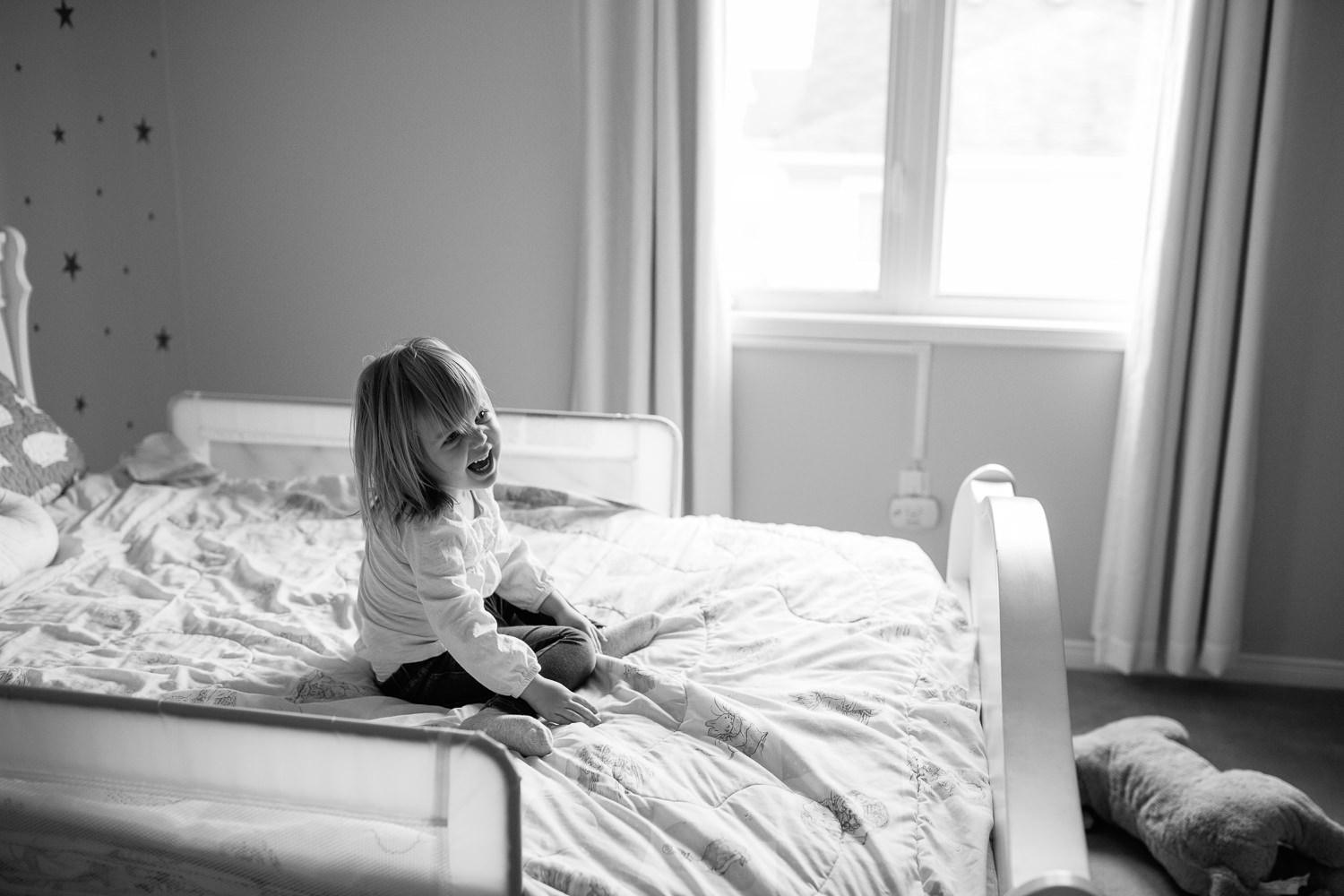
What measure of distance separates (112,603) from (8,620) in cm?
13

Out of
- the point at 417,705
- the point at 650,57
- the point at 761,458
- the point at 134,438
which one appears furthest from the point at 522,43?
the point at 417,705

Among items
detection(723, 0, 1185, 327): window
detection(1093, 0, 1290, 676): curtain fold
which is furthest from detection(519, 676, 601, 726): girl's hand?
A: detection(1093, 0, 1290, 676): curtain fold

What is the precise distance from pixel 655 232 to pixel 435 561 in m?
1.53

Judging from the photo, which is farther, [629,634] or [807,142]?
[807,142]

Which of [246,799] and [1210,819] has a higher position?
[246,799]

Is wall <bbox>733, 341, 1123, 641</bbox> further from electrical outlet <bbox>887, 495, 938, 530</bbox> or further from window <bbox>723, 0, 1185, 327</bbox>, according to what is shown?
window <bbox>723, 0, 1185, 327</bbox>

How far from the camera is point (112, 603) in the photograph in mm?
1650

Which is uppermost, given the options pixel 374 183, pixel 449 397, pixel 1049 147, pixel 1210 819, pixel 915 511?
pixel 1049 147

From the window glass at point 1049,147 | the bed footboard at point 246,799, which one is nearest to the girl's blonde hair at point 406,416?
the bed footboard at point 246,799

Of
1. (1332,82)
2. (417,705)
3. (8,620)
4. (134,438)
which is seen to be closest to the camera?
(417,705)

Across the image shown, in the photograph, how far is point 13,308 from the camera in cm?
222

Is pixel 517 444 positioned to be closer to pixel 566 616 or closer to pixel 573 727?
pixel 566 616

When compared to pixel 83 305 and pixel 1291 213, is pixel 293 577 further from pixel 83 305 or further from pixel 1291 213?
pixel 1291 213

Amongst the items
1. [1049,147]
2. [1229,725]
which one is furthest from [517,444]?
[1229,725]
